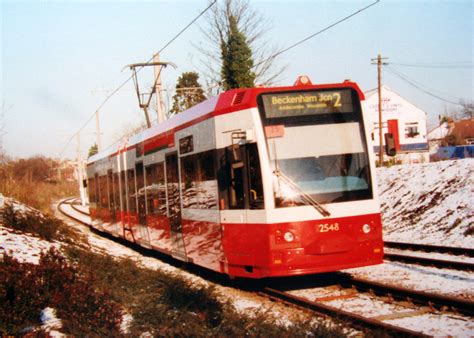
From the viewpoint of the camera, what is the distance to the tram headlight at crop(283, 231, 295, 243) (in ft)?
28.4

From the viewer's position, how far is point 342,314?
7047 millimetres

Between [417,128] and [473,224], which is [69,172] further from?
[473,224]

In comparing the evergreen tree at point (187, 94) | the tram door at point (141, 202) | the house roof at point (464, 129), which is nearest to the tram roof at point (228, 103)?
the tram door at point (141, 202)

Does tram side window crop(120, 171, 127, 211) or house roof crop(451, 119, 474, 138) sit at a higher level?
house roof crop(451, 119, 474, 138)

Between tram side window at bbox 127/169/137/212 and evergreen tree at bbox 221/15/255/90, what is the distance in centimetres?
1620

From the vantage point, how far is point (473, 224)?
15.4 meters

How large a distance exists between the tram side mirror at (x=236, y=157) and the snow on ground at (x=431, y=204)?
25.7ft

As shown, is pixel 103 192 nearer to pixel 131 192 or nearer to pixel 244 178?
pixel 131 192

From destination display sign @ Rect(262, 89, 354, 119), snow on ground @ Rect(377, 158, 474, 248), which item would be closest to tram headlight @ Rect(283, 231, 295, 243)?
destination display sign @ Rect(262, 89, 354, 119)

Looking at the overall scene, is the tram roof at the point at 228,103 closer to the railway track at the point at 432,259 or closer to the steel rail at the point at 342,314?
the steel rail at the point at 342,314

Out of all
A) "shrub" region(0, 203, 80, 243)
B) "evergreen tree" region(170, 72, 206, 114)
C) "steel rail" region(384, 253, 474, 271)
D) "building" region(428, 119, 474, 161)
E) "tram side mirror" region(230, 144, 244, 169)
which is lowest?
"steel rail" region(384, 253, 474, 271)

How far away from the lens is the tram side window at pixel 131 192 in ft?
54.5

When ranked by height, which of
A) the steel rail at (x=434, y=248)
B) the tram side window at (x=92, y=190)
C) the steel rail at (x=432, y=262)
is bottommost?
the steel rail at (x=434, y=248)

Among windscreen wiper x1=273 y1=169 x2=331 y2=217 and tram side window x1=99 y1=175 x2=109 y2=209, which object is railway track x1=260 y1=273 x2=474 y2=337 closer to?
windscreen wiper x1=273 y1=169 x2=331 y2=217
